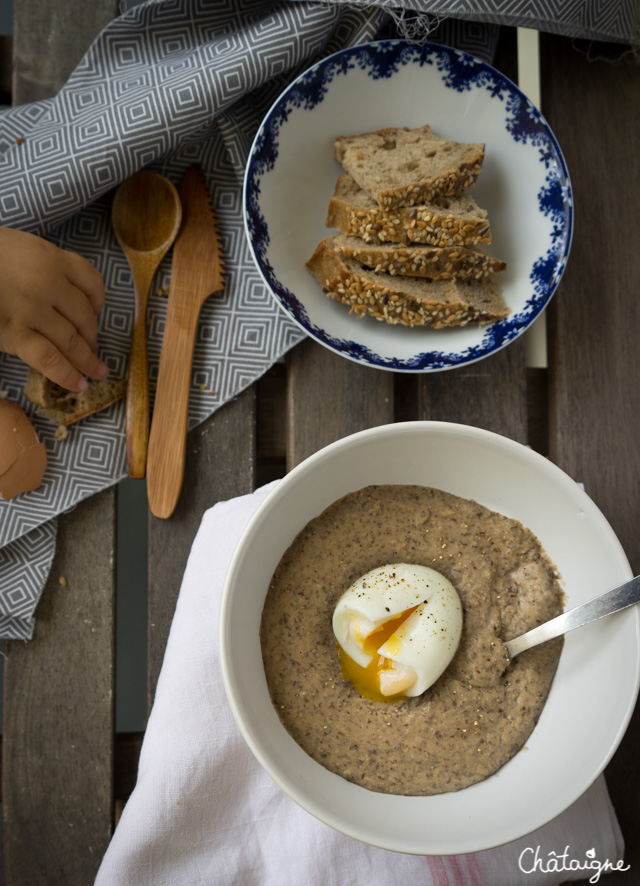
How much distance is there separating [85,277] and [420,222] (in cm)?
55

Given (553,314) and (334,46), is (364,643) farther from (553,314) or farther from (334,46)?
(334,46)

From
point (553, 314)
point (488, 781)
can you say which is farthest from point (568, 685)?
point (553, 314)

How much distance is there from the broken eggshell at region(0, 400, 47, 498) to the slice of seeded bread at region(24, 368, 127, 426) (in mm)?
37

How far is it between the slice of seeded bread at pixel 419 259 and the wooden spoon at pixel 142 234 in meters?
0.30

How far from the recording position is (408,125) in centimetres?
119

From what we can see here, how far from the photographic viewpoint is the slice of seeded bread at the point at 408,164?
1089 mm

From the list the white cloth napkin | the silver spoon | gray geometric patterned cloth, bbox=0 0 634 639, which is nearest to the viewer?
the silver spoon

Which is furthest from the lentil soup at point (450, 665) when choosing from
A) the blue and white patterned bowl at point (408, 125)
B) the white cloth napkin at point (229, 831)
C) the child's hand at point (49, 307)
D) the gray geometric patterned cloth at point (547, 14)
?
the gray geometric patterned cloth at point (547, 14)

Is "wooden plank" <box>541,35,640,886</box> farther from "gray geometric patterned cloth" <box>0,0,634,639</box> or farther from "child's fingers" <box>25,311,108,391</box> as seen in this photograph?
"child's fingers" <box>25,311,108,391</box>

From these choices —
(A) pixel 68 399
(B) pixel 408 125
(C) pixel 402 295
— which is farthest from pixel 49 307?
(B) pixel 408 125

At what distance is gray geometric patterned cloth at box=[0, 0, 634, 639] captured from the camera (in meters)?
1.13

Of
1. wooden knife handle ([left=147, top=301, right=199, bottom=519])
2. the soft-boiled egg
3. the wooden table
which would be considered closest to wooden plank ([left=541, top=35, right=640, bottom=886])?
the wooden table

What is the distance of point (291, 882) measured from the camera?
102cm

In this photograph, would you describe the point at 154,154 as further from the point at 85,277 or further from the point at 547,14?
the point at 547,14
